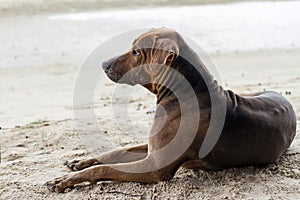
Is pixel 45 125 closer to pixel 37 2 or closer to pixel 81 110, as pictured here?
pixel 81 110

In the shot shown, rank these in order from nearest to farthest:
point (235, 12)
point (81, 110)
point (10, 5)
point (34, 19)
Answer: point (81, 110) → point (34, 19) → point (10, 5) → point (235, 12)

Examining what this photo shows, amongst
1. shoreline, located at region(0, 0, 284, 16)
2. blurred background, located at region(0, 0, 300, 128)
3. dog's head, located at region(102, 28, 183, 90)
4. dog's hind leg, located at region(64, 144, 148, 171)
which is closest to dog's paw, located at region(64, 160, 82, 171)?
dog's hind leg, located at region(64, 144, 148, 171)

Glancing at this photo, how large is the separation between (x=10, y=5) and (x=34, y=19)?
1503 mm

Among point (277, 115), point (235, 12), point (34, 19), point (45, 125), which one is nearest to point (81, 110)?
point (45, 125)

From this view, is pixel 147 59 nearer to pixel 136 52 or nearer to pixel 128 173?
pixel 136 52

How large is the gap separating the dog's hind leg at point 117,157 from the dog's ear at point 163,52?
2.25ft

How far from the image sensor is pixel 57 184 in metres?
3.55

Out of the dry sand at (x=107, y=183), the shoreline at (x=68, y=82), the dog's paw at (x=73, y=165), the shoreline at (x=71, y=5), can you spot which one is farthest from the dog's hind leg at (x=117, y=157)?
the shoreline at (x=71, y=5)

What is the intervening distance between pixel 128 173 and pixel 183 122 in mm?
504

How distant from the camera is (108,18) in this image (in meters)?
13.5

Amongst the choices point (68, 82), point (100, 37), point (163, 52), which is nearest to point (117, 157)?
point (163, 52)

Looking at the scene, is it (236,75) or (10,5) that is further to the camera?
(10,5)

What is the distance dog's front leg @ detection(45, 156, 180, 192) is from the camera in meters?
3.50

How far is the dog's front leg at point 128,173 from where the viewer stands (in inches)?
138
